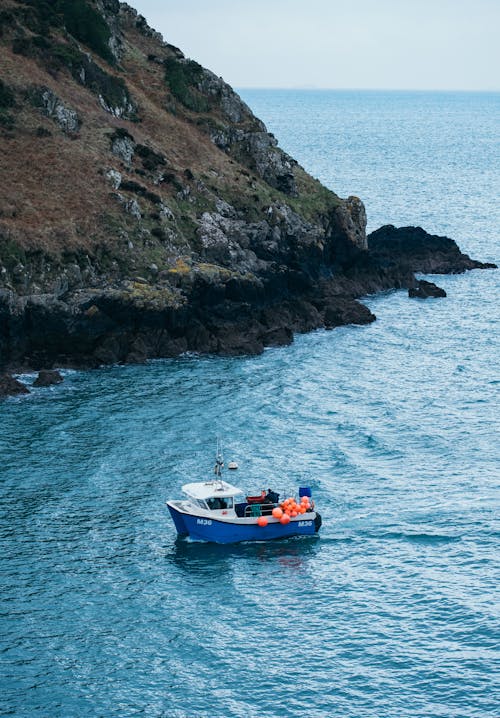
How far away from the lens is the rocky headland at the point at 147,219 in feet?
315

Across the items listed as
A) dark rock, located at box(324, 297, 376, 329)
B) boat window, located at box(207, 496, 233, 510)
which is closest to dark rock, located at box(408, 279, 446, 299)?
dark rock, located at box(324, 297, 376, 329)

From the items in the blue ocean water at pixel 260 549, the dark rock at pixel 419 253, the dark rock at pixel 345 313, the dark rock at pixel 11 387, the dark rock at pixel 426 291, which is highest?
the dark rock at pixel 419 253

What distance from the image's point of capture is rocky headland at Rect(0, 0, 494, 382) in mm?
96062

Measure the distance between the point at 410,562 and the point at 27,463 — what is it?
26422 mm

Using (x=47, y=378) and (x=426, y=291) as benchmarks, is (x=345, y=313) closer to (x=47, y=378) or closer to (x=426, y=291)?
(x=426, y=291)

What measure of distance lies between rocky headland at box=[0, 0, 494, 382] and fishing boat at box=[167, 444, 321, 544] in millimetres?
31057

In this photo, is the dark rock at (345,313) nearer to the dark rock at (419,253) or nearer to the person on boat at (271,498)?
the dark rock at (419,253)

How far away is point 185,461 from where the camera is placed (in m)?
73.4

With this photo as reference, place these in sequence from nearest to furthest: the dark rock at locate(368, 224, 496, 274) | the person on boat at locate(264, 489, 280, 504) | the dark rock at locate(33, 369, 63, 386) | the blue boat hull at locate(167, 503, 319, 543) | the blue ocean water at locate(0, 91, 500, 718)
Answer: the blue ocean water at locate(0, 91, 500, 718)
the blue boat hull at locate(167, 503, 319, 543)
the person on boat at locate(264, 489, 280, 504)
the dark rock at locate(33, 369, 63, 386)
the dark rock at locate(368, 224, 496, 274)

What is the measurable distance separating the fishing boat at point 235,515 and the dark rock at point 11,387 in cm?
2460

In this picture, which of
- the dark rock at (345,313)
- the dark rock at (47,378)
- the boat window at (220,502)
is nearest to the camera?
the boat window at (220,502)

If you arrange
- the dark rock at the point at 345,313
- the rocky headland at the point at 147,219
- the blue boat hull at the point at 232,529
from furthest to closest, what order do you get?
the dark rock at the point at 345,313, the rocky headland at the point at 147,219, the blue boat hull at the point at 232,529

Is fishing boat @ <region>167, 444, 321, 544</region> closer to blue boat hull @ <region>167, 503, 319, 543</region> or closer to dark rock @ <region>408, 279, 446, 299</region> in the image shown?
blue boat hull @ <region>167, 503, 319, 543</region>

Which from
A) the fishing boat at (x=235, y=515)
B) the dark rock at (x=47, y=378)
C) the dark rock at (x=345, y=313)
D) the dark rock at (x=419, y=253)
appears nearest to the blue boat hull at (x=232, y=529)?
the fishing boat at (x=235, y=515)
